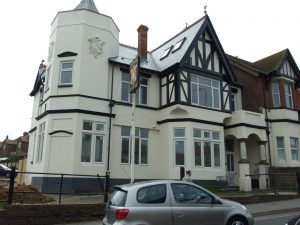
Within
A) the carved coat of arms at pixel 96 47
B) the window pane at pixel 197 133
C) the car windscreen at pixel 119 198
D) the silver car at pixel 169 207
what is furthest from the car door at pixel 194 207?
the carved coat of arms at pixel 96 47

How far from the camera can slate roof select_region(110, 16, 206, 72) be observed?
2275 centimetres

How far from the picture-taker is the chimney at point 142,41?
82.8ft

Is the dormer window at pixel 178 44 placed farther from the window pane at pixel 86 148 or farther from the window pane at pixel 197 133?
the window pane at pixel 86 148

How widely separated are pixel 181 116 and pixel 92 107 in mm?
5828

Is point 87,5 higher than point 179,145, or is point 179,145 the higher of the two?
point 87,5

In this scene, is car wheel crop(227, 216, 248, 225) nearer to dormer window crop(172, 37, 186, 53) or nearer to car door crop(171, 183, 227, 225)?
car door crop(171, 183, 227, 225)

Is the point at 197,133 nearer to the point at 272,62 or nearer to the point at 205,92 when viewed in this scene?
the point at 205,92

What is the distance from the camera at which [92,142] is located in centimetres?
1986

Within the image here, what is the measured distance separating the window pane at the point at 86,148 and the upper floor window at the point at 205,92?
7430 millimetres

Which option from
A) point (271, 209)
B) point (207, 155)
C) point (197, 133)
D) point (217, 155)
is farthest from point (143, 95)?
point (271, 209)

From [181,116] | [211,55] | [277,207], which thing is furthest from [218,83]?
[277,207]

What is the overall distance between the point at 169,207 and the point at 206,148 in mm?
14329

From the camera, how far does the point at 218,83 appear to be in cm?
2423

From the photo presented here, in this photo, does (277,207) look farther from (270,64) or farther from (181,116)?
(270,64)
